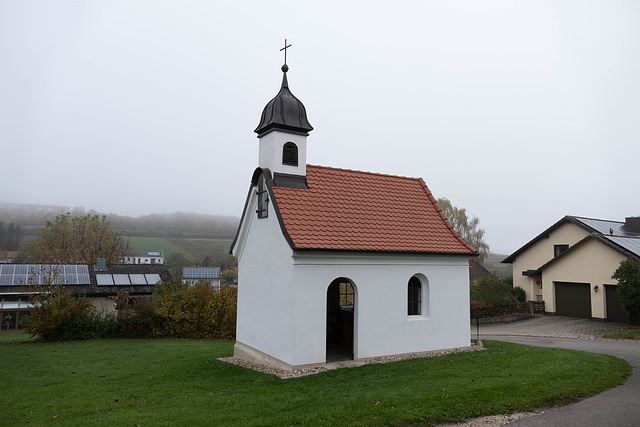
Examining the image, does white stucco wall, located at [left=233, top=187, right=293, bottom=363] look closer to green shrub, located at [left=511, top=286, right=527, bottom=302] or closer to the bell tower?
the bell tower

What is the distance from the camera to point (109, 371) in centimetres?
1245

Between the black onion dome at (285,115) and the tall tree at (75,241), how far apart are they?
4158 centimetres

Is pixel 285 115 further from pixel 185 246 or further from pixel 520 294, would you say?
pixel 185 246

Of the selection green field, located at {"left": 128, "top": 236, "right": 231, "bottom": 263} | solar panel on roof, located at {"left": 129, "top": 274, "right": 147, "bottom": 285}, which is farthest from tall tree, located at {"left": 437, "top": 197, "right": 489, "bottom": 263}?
green field, located at {"left": 128, "top": 236, "right": 231, "bottom": 263}

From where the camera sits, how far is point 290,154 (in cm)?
1373

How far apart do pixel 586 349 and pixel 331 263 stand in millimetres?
10543

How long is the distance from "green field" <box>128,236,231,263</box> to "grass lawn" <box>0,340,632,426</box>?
8230 cm

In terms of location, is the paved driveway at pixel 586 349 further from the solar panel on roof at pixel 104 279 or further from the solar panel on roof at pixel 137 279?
the solar panel on roof at pixel 104 279

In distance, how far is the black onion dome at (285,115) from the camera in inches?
530

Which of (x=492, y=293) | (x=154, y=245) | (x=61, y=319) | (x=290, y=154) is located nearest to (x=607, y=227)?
(x=492, y=293)

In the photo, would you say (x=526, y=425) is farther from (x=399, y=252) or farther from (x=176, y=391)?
(x=176, y=391)

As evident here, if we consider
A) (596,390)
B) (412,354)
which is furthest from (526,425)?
(412,354)

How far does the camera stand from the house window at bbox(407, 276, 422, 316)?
13922 mm

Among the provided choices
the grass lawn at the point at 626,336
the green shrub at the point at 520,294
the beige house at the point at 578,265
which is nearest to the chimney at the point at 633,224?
the beige house at the point at 578,265
